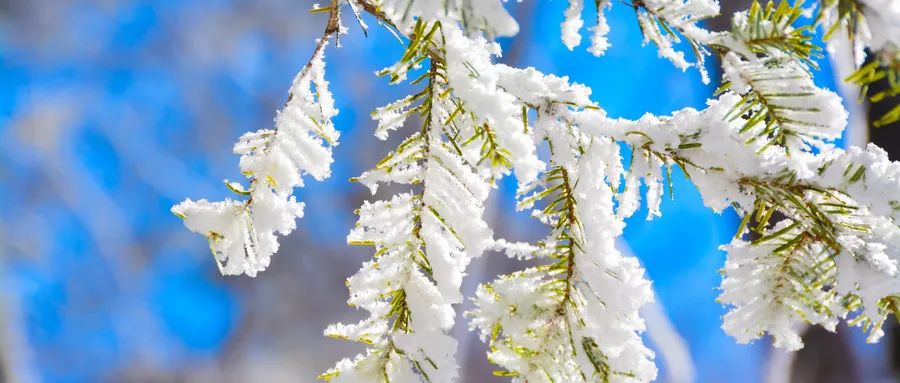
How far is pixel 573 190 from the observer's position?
0.31 metres

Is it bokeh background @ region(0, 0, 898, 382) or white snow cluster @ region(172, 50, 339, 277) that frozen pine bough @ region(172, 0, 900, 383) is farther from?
bokeh background @ region(0, 0, 898, 382)

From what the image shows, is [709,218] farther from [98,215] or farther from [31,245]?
[31,245]

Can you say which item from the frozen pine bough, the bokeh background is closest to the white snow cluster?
the frozen pine bough

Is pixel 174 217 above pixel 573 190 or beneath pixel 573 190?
above

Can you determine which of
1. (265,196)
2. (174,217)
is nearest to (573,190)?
(265,196)

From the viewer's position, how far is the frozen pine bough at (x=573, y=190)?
0.82ft

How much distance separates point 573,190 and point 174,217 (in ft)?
8.22

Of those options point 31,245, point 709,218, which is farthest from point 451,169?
point 31,245

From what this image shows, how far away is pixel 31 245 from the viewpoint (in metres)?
2.45

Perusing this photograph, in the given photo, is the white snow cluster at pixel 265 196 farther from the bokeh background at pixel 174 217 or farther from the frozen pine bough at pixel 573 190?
the bokeh background at pixel 174 217

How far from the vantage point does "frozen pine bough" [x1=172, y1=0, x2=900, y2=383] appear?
9.9 inches

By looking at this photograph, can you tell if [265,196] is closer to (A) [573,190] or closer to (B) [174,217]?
(A) [573,190]

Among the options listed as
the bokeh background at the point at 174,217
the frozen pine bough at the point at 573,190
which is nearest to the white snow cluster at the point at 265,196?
the frozen pine bough at the point at 573,190

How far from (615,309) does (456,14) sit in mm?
174
